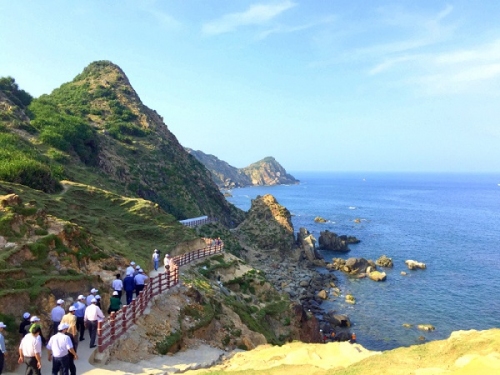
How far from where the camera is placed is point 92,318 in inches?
551

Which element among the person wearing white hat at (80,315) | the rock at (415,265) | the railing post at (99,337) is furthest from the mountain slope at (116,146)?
the rock at (415,265)

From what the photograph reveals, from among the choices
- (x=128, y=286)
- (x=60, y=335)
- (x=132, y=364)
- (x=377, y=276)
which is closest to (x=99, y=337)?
(x=132, y=364)

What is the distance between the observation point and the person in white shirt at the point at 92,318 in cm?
1397

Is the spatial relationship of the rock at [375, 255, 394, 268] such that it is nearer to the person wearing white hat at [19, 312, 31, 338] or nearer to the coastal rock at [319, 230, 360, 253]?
the coastal rock at [319, 230, 360, 253]

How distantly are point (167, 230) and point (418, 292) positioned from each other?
37.4 m

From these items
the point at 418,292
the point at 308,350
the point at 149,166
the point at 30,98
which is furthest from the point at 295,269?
the point at 30,98

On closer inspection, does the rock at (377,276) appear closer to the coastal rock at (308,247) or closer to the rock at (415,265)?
Result: the rock at (415,265)

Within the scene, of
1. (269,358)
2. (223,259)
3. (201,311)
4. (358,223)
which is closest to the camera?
(269,358)

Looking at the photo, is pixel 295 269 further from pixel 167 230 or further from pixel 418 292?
pixel 167 230

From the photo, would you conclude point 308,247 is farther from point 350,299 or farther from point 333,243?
point 350,299

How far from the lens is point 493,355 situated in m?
10.1

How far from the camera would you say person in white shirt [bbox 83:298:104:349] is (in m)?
14.0

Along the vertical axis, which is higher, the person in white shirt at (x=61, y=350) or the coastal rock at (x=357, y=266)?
the person in white shirt at (x=61, y=350)

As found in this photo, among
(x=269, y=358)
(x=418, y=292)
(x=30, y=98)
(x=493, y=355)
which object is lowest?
(x=418, y=292)
